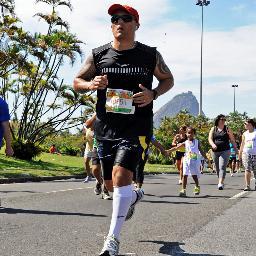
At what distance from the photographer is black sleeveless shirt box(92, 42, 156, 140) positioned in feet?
15.3

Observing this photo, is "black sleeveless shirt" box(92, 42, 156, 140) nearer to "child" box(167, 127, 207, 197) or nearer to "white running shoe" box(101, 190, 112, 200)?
"white running shoe" box(101, 190, 112, 200)

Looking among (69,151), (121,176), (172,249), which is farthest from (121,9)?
(69,151)

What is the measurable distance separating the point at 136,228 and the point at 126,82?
2075 millimetres

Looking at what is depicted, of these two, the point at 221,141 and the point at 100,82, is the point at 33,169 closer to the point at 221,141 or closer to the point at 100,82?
the point at 221,141

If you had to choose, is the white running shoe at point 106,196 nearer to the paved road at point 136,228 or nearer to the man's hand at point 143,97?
the paved road at point 136,228

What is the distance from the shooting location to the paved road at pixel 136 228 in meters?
4.73

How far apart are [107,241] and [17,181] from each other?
1255cm

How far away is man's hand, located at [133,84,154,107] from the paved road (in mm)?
1293

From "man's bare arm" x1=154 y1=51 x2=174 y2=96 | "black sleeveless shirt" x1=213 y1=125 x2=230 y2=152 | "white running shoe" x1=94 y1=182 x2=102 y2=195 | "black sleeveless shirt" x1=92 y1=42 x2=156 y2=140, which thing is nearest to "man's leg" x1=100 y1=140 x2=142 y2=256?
"black sleeveless shirt" x1=92 y1=42 x2=156 y2=140

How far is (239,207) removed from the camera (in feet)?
28.5

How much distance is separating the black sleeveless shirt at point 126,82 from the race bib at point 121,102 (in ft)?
0.21

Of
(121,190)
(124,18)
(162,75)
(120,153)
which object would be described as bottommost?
(121,190)

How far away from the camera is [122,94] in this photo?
459 cm

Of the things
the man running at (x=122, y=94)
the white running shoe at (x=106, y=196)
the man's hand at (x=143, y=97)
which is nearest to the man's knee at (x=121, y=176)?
the man running at (x=122, y=94)
